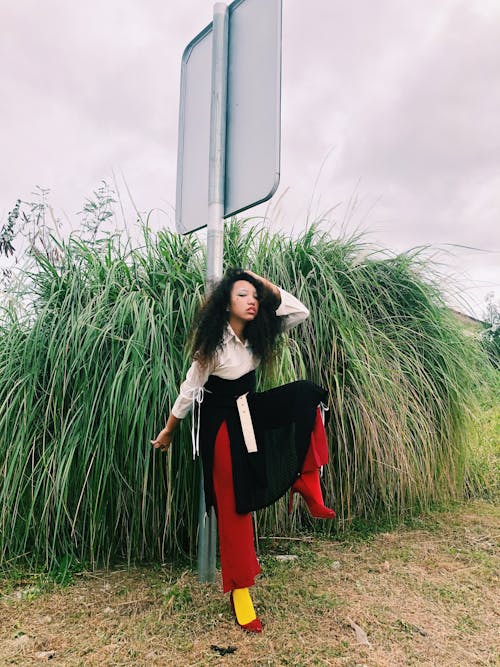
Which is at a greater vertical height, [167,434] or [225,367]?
[225,367]

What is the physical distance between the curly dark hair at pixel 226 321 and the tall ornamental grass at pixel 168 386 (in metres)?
0.35

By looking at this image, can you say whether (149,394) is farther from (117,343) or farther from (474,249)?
(474,249)

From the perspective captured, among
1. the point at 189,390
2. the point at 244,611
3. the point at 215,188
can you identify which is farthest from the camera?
the point at 215,188

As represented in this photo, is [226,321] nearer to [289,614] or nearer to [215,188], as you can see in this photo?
[215,188]

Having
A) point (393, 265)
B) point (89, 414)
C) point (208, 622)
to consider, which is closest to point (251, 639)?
point (208, 622)

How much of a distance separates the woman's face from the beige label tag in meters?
0.34

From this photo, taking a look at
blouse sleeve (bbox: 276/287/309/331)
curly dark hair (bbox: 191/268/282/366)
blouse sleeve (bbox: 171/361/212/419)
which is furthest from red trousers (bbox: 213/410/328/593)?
blouse sleeve (bbox: 276/287/309/331)

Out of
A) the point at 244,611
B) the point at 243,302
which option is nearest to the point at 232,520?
the point at 244,611

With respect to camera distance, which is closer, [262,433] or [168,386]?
[262,433]

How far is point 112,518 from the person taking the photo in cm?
247

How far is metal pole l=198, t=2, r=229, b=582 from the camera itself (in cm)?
226

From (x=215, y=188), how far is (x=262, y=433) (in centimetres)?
105

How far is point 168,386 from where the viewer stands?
94.0 inches

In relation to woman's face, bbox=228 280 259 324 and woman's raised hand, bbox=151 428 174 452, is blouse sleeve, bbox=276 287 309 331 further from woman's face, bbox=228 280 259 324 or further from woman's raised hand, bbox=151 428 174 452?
woman's raised hand, bbox=151 428 174 452
